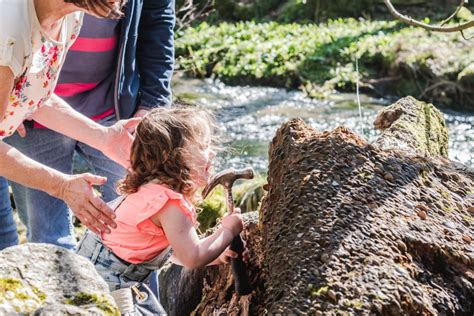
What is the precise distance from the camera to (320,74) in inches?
479

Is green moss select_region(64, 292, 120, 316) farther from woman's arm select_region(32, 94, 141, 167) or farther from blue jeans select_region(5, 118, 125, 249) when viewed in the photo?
blue jeans select_region(5, 118, 125, 249)

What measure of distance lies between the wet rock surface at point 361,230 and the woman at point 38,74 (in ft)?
1.89

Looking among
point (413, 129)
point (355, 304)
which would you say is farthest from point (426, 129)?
point (355, 304)

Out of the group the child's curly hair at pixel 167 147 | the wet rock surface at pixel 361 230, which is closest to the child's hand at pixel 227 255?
the wet rock surface at pixel 361 230

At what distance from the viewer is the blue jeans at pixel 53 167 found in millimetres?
2988

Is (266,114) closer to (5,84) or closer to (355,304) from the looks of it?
(5,84)

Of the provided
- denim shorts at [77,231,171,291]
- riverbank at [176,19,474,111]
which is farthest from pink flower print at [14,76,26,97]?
riverbank at [176,19,474,111]

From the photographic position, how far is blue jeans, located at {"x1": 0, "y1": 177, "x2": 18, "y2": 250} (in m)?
3.04

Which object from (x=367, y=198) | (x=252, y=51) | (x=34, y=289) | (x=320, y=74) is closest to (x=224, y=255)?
(x=367, y=198)

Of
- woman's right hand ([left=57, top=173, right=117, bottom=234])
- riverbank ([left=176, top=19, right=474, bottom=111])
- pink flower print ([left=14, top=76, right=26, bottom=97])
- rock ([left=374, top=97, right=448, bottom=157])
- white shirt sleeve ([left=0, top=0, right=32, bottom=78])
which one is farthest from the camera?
riverbank ([left=176, top=19, right=474, bottom=111])

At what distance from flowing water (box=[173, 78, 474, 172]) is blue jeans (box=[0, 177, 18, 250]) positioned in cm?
425

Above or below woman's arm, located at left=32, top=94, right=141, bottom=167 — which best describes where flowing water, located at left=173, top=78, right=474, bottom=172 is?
below

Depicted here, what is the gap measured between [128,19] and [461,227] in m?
1.52

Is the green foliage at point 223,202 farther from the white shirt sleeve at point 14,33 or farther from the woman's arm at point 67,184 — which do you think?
the white shirt sleeve at point 14,33
